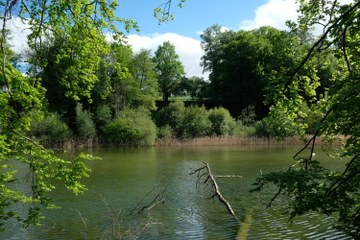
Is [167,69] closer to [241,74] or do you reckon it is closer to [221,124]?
[241,74]

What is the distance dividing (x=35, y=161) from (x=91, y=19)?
7.67 ft

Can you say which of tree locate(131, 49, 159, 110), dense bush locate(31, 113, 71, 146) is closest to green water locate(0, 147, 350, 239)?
dense bush locate(31, 113, 71, 146)

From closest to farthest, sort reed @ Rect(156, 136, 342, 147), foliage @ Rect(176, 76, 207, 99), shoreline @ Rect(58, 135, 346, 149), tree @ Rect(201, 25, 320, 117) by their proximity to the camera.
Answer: shoreline @ Rect(58, 135, 346, 149), reed @ Rect(156, 136, 342, 147), tree @ Rect(201, 25, 320, 117), foliage @ Rect(176, 76, 207, 99)

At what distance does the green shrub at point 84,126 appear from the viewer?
42.7 meters

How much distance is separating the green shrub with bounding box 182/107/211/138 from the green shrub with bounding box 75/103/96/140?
30.4 ft

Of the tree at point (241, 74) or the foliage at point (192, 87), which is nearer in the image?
the tree at point (241, 74)

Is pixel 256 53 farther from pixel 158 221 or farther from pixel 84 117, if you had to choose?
pixel 158 221

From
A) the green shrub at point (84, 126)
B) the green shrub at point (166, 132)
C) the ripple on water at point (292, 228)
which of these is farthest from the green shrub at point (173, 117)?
the ripple on water at point (292, 228)

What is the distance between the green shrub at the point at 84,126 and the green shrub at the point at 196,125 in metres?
9.27

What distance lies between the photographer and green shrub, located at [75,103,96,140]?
4272 cm

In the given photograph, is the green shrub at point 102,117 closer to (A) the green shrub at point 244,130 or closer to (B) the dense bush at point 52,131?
(B) the dense bush at point 52,131

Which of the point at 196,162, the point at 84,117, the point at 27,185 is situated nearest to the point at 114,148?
the point at 84,117

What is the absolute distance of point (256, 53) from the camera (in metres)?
56.4

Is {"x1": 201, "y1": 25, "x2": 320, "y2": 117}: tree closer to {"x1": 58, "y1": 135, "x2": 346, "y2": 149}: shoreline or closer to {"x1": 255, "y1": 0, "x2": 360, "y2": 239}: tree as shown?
{"x1": 58, "y1": 135, "x2": 346, "y2": 149}: shoreline
